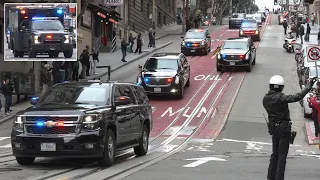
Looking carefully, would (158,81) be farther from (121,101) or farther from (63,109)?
(63,109)

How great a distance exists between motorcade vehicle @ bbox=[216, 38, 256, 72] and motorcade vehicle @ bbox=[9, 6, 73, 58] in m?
10.9

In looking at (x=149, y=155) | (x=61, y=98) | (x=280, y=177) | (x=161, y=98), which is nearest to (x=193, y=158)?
(x=149, y=155)

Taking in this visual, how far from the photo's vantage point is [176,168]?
536 inches

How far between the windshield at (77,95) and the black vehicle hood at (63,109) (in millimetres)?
382

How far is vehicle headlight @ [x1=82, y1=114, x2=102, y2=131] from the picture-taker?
13516mm

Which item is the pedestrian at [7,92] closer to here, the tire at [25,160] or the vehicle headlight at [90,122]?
the tire at [25,160]

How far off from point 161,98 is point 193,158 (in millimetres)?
15376

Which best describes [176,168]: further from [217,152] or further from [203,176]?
[217,152]

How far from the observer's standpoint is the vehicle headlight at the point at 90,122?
13516 millimetres

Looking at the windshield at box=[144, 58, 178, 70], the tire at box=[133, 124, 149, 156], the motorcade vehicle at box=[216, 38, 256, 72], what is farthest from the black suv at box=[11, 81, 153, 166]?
the motorcade vehicle at box=[216, 38, 256, 72]

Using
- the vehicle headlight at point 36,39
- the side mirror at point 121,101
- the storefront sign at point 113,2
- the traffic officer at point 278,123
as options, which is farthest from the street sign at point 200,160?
the storefront sign at point 113,2

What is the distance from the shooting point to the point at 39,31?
30672mm

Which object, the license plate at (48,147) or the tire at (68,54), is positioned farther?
the tire at (68,54)

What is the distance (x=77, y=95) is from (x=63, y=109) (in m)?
1.05
